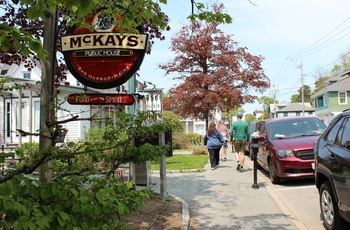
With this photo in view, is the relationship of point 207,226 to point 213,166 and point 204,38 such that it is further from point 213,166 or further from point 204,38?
point 204,38

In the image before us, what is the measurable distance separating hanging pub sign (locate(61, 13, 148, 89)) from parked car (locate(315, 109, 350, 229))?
9.69 ft

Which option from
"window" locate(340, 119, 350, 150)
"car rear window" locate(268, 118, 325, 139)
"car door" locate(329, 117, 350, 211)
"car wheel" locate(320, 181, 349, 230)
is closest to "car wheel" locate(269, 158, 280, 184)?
"car rear window" locate(268, 118, 325, 139)

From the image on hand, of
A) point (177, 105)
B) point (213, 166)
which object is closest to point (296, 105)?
point (177, 105)

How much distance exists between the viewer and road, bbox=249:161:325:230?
233 inches

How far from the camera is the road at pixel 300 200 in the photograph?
5.92 meters

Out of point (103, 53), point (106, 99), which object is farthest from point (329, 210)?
point (103, 53)

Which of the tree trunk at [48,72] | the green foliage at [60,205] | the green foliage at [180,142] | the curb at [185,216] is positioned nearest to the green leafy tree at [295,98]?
the green foliage at [180,142]

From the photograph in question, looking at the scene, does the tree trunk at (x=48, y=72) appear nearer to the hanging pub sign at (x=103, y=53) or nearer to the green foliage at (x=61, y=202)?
the hanging pub sign at (x=103, y=53)

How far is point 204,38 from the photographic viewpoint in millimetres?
22656

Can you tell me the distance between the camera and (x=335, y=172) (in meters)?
4.74

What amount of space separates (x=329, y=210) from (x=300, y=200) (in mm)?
2251

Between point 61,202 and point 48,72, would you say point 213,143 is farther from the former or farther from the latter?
point 61,202

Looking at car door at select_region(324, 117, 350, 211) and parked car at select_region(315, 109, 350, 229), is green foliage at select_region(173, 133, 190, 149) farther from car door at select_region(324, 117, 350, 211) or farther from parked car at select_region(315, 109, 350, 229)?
car door at select_region(324, 117, 350, 211)

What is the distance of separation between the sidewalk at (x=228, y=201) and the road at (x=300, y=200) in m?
0.12
